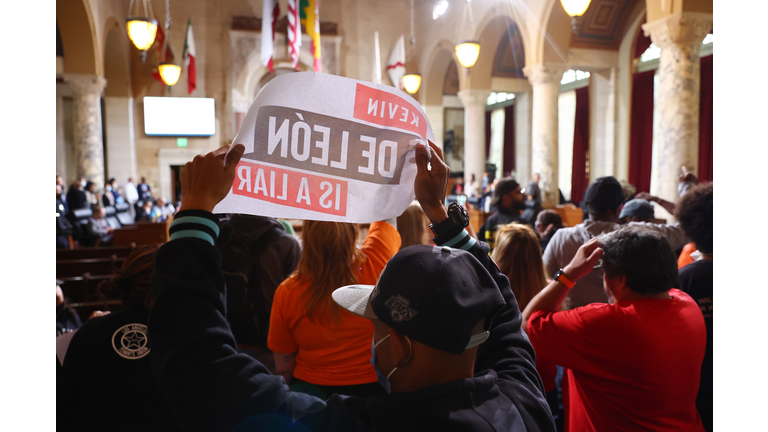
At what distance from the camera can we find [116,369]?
1.40 meters

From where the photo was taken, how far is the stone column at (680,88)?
21.8 feet

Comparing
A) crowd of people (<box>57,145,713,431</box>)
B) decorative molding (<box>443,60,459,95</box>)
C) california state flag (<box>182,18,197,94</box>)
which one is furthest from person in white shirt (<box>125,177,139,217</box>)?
crowd of people (<box>57,145,713,431</box>)

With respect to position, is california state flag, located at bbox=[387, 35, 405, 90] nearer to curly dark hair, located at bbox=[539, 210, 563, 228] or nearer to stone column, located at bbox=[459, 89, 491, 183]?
stone column, located at bbox=[459, 89, 491, 183]

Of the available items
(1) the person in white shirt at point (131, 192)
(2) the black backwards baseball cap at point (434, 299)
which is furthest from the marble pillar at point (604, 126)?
(1) the person in white shirt at point (131, 192)

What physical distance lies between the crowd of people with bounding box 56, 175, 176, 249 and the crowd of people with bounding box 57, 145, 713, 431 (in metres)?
6.73

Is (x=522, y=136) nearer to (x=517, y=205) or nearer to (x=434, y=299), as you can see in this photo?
(x=517, y=205)

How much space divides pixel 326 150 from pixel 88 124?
12.8 metres

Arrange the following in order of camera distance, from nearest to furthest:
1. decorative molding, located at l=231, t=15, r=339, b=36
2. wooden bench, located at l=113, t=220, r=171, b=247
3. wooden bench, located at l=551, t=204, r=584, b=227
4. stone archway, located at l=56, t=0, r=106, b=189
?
wooden bench, located at l=113, t=220, r=171, b=247, wooden bench, located at l=551, t=204, r=584, b=227, stone archway, located at l=56, t=0, r=106, b=189, decorative molding, located at l=231, t=15, r=339, b=36

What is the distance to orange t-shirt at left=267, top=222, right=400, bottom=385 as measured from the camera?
188 cm

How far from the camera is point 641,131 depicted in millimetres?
11469

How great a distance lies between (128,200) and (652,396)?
14.7 m

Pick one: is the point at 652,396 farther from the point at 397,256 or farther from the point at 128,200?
the point at 128,200

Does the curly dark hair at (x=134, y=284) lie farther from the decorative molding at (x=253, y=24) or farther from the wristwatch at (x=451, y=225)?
the decorative molding at (x=253, y=24)

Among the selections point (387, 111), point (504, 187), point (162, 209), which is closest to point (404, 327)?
point (387, 111)
